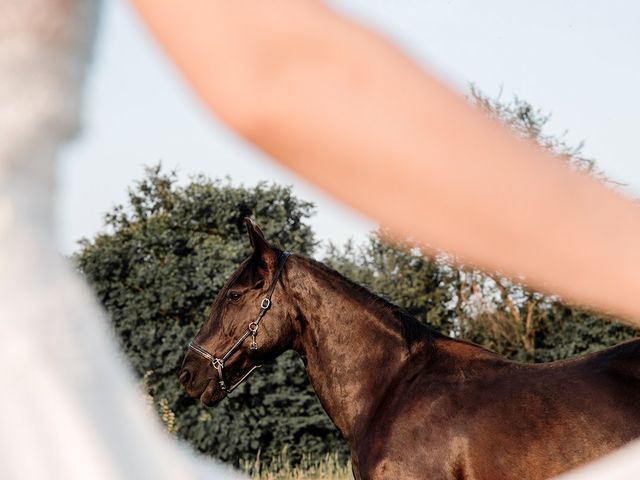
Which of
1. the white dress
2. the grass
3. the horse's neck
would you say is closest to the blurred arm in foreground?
the white dress

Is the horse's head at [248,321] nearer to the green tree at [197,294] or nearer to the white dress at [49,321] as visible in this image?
the white dress at [49,321]

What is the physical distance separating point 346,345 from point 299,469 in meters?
7.53

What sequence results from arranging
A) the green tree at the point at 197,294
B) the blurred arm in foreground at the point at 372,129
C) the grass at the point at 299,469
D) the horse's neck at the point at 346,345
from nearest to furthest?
1. the blurred arm in foreground at the point at 372,129
2. the horse's neck at the point at 346,345
3. the grass at the point at 299,469
4. the green tree at the point at 197,294

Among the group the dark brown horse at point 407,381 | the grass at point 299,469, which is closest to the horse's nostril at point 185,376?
the dark brown horse at point 407,381

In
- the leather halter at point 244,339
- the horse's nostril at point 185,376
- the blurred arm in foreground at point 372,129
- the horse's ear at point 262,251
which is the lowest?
the horse's nostril at point 185,376

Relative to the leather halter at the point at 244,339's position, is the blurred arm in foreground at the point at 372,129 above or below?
above

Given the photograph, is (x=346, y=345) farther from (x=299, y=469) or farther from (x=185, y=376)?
(x=299, y=469)

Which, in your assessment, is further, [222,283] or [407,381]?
[222,283]

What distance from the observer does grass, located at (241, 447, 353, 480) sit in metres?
11.8

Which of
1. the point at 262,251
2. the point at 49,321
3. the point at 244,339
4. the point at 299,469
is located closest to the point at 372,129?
the point at 49,321

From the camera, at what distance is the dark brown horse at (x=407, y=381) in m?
4.49

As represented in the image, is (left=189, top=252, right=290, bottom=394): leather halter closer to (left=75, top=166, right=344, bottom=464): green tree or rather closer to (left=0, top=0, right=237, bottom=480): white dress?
(left=0, top=0, right=237, bottom=480): white dress

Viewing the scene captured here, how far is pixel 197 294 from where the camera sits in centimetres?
1416

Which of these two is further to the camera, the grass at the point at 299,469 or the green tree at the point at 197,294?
the green tree at the point at 197,294
